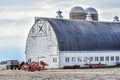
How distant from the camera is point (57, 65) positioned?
73750 millimetres

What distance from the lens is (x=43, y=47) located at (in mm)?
76188

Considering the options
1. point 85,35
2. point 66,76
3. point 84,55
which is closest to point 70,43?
point 84,55

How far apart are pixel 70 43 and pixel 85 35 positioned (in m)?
4.51

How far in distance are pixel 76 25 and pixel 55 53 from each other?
830 centimetres

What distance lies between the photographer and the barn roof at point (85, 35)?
7449 centimetres

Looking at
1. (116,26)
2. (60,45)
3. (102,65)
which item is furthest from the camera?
(116,26)

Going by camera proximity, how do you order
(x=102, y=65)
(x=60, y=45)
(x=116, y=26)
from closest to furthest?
(x=60, y=45) → (x=102, y=65) → (x=116, y=26)

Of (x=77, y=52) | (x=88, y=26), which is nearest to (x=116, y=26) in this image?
(x=88, y=26)

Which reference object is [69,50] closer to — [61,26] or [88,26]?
[61,26]

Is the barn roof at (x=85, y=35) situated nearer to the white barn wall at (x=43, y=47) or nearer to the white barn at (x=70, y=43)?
the white barn at (x=70, y=43)

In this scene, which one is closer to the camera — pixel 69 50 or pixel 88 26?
pixel 69 50

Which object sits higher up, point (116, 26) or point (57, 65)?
point (116, 26)

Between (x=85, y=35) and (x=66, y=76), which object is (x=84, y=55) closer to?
(x=85, y=35)

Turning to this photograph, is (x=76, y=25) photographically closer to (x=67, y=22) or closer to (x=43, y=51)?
(x=67, y=22)
